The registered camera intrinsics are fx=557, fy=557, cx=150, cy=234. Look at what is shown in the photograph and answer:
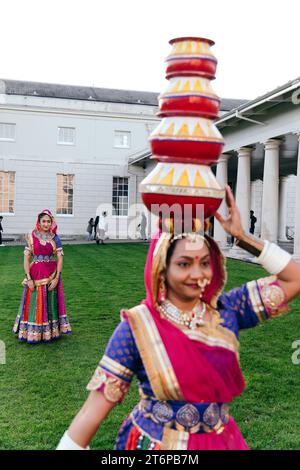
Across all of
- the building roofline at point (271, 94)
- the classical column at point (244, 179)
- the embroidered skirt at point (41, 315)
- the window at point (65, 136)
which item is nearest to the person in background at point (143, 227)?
the window at point (65, 136)

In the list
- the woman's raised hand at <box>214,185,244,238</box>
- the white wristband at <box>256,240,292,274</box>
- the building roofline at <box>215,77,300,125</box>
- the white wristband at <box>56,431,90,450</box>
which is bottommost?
the white wristband at <box>56,431,90,450</box>

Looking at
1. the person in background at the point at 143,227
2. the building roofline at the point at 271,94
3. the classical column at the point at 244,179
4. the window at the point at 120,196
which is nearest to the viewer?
the building roofline at the point at 271,94

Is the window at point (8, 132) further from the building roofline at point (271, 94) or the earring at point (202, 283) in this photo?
the earring at point (202, 283)

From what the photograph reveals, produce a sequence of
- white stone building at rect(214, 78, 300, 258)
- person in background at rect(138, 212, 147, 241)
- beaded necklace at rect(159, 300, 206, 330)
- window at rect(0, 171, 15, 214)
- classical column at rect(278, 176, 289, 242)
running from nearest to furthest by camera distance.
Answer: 1. beaded necklace at rect(159, 300, 206, 330)
2. white stone building at rect(214, 78, 300, 258)
3. classical column at rect(278, 176, 289, 242)
4. window at rect(0, 171, 15, 214)
5. person in background at rect(138, 212, 147, 241)

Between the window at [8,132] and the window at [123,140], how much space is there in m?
6.45

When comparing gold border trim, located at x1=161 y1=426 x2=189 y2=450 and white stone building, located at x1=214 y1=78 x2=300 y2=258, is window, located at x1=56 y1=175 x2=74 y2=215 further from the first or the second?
gold border trim, located at x1=161 y1=426 x2=189 y2=450

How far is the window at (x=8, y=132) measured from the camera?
34.3m

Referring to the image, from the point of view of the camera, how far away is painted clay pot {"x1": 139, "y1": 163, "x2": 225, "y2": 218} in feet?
7.48

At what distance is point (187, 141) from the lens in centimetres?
229

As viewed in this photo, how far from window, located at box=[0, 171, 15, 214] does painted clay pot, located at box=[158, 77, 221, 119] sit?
33.6 meters

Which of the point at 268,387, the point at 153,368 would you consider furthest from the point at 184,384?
the point at 268,387

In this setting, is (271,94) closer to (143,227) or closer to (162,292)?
(162,292)

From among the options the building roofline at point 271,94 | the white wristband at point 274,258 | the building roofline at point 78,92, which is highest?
the building roofline at point 78,92

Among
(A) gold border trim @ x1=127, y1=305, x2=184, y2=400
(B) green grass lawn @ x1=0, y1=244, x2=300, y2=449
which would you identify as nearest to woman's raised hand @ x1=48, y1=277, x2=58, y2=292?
(B) green grass lawn @ x1=0, y1=244, x2=300, y2=449
